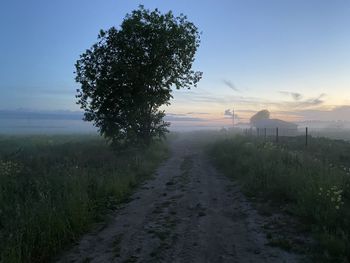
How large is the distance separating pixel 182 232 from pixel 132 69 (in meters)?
17.9

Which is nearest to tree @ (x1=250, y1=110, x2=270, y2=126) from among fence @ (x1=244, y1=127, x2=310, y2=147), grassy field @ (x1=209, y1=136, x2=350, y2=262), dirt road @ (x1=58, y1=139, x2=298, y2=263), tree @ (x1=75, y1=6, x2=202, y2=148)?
fence @ (x1=244, y1=127, x2=310, y2=147)

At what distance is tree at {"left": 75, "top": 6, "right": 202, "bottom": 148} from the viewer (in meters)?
25.1

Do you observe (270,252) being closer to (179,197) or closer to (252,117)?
(179,197)

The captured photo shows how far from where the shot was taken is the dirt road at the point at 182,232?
6906 mm

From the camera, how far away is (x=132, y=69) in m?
24.8

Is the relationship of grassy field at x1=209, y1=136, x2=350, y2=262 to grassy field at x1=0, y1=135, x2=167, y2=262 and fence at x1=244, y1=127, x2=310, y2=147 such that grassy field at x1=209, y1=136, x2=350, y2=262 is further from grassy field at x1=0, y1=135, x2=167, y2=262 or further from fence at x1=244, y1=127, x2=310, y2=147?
fence at x1=244, y1=127, x2=310, y2=147

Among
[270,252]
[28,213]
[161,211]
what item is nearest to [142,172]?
[161,211]

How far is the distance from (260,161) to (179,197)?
19.7 feet

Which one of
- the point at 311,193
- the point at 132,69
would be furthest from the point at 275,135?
the point at 311,193

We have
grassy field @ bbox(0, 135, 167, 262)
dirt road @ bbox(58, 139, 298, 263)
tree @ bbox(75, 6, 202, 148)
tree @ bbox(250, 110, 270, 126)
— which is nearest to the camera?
dirt road @ bbox(58, 139, 298, 263)

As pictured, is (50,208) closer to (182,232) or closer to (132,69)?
(182,232)

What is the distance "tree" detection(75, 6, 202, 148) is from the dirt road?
43.9 feet

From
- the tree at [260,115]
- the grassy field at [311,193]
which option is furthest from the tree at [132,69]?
the tree at [260,115]

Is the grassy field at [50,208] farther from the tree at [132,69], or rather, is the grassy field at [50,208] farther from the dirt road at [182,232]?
the tree at [132,69]
